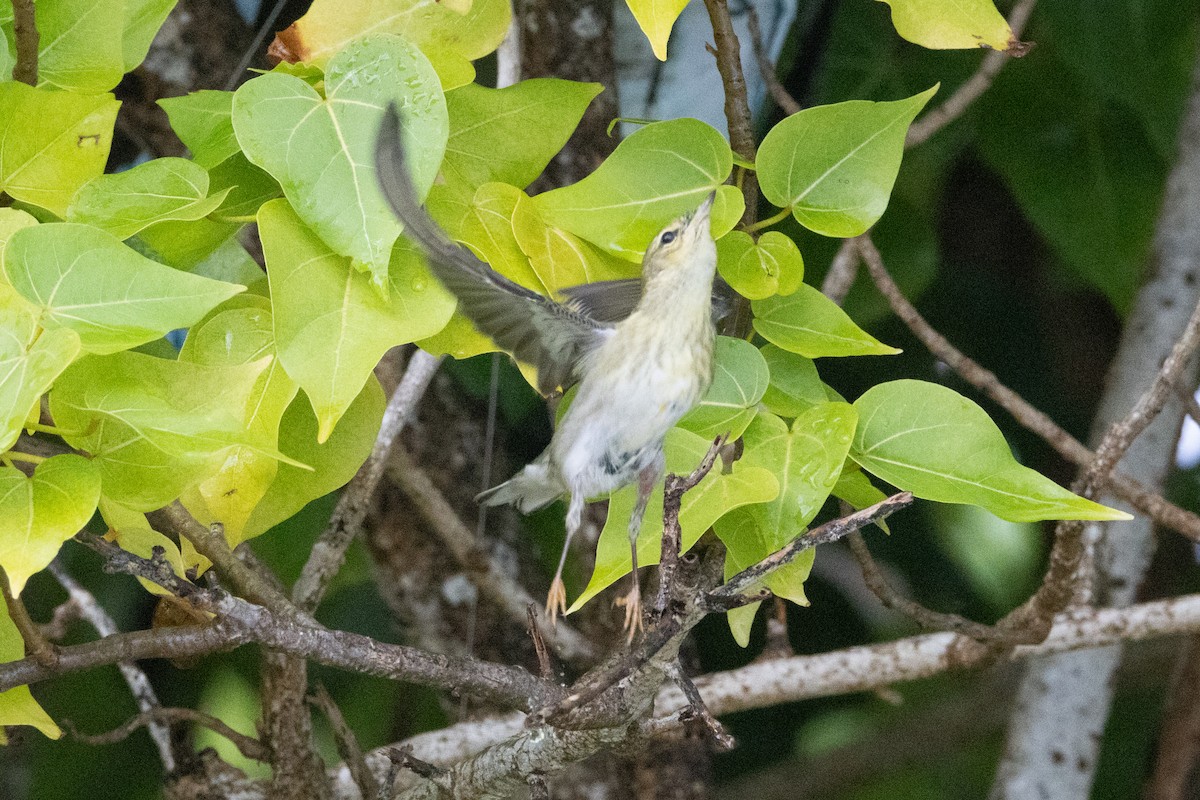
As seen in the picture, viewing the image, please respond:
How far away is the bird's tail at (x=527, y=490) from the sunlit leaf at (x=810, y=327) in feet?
0.72

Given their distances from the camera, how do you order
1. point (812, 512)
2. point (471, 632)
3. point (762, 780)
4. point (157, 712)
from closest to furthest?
point (812, 512), point (157, 712), point (471, 632), point (762, 780)

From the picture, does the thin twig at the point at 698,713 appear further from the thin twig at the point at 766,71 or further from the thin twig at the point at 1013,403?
the thin twig at the point at 766,71

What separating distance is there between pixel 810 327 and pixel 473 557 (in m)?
0.56

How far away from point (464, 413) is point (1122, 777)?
1.03 meters

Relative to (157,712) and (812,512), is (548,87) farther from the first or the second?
(157,712)

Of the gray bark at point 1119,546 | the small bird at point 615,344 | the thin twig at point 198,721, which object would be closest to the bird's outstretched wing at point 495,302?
the small bird at point 615,344

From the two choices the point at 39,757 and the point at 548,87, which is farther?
the point at 39,757

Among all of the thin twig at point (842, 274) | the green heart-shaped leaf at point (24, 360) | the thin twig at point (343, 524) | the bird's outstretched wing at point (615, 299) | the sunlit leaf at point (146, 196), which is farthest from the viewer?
the thin twig at point (842, 274)

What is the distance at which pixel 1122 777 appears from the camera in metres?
1.61

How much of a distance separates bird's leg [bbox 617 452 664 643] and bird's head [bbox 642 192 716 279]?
0.10 meters

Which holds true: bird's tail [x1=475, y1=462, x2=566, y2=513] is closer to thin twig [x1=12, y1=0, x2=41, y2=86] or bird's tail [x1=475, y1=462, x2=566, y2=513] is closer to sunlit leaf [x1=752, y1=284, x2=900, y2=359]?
sunlit leaf [x1=752, y1=284, x2=900, y2=359]

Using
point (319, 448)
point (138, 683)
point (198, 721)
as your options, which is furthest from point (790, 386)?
point (138, 683)

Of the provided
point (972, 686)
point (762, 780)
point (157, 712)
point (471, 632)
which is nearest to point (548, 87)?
point (157, 712)

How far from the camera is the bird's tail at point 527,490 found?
30.8 inches
